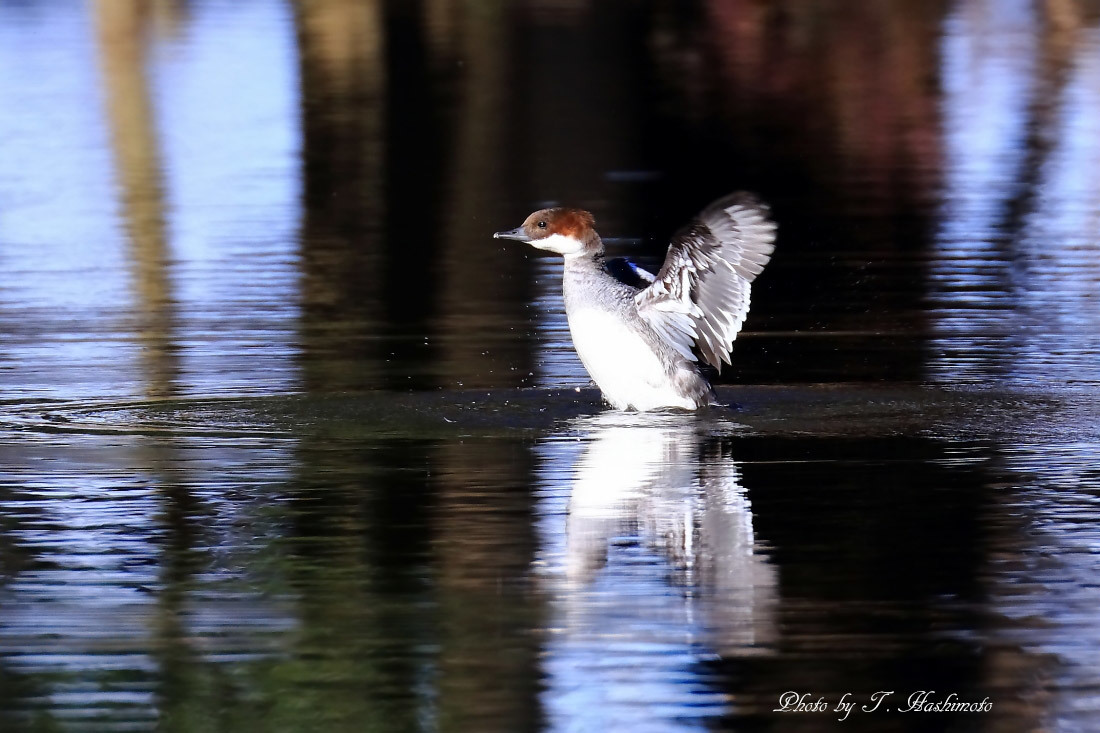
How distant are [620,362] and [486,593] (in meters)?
3.24

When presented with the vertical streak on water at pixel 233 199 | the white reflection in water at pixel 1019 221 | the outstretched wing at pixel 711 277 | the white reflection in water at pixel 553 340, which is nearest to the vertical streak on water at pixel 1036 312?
the white reflection in water at pixel 1019 221

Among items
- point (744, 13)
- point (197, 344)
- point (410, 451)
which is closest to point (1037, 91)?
point (744, 13)

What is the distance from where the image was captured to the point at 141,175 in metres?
20.5

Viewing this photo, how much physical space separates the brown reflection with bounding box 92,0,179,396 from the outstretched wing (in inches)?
90.5

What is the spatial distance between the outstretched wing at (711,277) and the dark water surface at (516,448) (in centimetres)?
36

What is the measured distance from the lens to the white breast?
9.86 meters

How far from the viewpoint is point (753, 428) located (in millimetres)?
9438

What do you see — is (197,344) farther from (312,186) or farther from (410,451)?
(312,186)

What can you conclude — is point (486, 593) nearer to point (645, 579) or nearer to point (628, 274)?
point (645, 579)

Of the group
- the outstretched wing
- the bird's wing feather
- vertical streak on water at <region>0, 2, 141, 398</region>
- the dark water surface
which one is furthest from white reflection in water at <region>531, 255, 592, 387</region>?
vertical streak on water at <region>0, 2, 141, 398</region>

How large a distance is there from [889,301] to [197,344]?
386 centimetres

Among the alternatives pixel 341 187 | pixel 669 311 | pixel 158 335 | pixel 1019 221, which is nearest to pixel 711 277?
pixel 669 311

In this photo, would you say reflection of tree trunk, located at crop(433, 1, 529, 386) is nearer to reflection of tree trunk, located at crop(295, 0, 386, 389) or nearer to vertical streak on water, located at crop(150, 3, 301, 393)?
reflection of tree trunk, located at crop(295, 0, 386, 389)

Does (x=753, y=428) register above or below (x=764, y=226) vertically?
below
